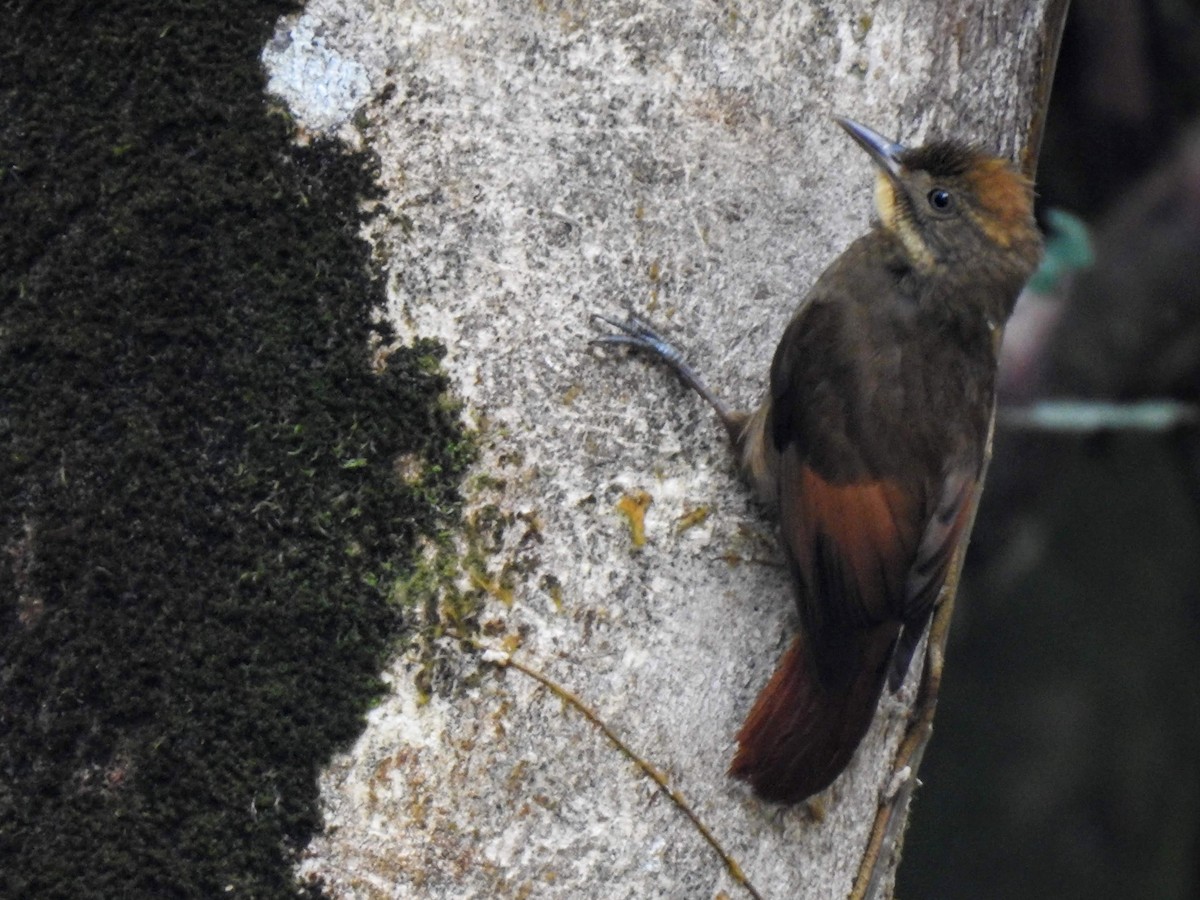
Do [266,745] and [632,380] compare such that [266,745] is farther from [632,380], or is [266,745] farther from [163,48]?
[163,48]

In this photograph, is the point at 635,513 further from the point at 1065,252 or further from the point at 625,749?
the point at 1065,252

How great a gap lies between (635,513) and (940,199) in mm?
1015

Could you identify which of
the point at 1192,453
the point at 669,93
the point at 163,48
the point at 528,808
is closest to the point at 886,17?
the point at 669,93

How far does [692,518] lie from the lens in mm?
2172

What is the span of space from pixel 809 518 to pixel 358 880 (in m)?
0.96

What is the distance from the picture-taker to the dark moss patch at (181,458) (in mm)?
1896

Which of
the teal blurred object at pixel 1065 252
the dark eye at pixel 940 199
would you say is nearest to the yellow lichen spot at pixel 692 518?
the dark eye at pixel 940 199

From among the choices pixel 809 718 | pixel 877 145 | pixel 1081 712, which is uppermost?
pixel 877 145

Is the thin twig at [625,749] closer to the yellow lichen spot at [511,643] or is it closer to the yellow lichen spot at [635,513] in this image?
the yellow lichen spot at [511,643]

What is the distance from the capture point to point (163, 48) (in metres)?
2.03

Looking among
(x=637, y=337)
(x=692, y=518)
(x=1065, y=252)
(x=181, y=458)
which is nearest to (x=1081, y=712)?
(x=1065, y=252)

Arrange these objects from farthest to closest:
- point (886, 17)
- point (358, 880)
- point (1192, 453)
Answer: point (1192, 453) < point (886, 17) < point (358, 880)

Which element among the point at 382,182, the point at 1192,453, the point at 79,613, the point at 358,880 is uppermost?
the point at 382,182

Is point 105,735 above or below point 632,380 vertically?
below
